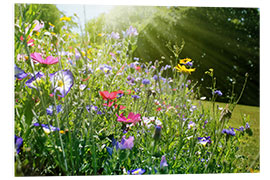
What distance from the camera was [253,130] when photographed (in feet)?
4.71

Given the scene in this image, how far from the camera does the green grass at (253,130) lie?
1.38 metres

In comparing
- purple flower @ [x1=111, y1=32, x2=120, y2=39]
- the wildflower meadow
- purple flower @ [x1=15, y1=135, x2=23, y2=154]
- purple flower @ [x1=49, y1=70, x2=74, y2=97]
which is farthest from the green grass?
purple flower @ [x1=15, y1=135, x2=23, y2=154]

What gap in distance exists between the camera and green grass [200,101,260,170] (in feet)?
4.53

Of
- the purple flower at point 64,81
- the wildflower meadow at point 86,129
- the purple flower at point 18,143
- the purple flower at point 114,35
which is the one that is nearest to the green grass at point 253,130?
the wildflower meadow at point 86,129

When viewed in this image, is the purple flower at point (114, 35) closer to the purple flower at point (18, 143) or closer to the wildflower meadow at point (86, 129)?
the wildflower meadow at point (86, 129)

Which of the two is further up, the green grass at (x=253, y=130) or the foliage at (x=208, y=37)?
the foliage at (x=208, y=37)

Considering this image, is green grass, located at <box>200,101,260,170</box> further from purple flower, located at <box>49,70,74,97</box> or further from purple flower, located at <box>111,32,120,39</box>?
purple flower, located at <box>49,70,74,97</box>

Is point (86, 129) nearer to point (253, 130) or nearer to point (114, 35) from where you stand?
point (114, 35)

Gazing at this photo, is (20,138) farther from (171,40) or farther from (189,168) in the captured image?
(171,40)

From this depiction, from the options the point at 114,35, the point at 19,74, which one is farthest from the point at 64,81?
the point at 114,35

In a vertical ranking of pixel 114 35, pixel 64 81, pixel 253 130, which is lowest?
pixel 253 130

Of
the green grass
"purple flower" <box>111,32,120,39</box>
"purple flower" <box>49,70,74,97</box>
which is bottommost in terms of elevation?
the green grass

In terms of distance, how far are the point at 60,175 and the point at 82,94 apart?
1.18 ft

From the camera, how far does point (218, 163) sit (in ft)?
4.19
